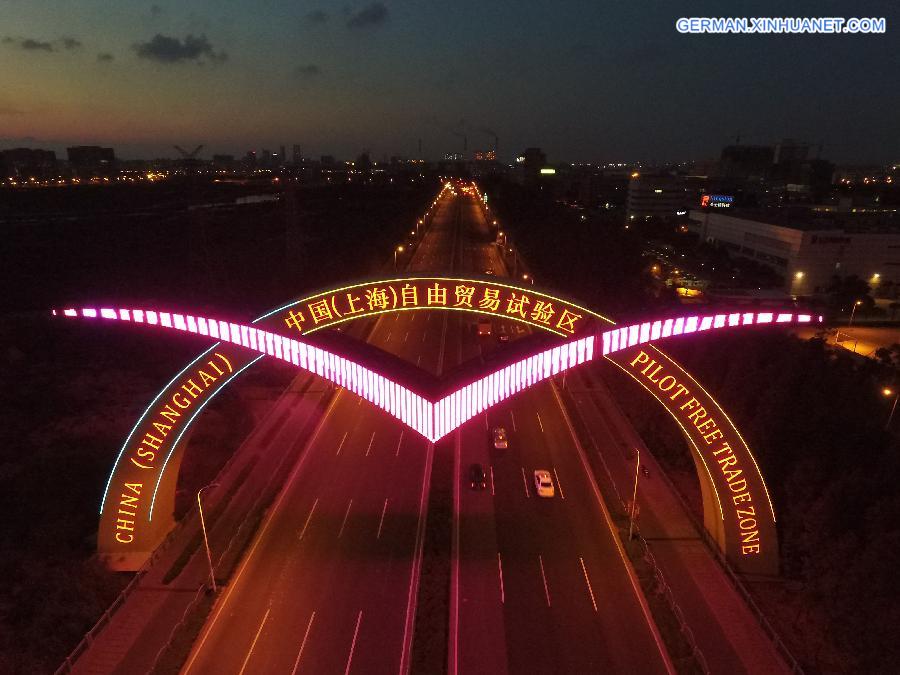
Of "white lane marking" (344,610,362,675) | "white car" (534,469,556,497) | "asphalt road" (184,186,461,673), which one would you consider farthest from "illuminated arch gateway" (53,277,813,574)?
"white lane marking" (344,610,362,675)

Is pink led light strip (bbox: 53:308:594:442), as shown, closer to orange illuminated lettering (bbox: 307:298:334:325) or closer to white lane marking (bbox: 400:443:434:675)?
orange illuminated lettering (bbox: 307:298:334:325)

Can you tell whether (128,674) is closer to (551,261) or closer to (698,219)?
(551,261)

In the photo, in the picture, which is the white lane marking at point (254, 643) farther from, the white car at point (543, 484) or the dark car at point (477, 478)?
the white car at point (543, 484)

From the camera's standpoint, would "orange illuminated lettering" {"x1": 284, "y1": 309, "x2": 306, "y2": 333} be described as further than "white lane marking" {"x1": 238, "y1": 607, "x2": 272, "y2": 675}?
Yes

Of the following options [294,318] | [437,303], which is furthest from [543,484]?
[294,318]

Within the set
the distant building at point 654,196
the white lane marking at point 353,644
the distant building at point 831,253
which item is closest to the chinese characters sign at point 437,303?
the white lane marking at point 353,644

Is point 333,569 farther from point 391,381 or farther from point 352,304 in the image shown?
point 352,304
